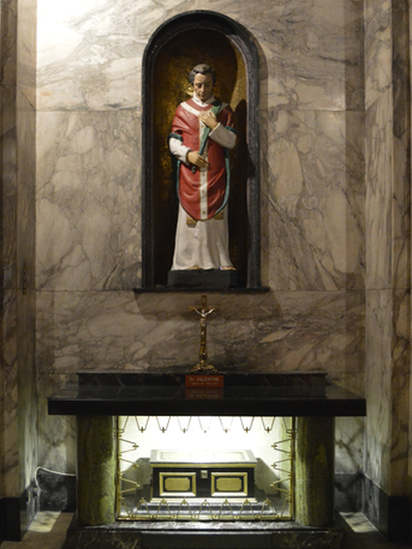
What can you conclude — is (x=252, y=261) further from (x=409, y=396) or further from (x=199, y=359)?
(x=409, y=396)

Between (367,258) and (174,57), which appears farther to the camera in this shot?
(174,57)

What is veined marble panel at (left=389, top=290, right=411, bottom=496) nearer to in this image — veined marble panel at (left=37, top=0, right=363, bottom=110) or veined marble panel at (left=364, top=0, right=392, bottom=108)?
veined marble panel at (left=364, top=0, right=392, bottom=108)

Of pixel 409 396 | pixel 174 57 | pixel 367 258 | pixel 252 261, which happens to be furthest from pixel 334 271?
pixel 174 57

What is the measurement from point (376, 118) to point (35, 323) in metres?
3.07

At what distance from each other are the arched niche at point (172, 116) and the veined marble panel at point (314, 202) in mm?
159

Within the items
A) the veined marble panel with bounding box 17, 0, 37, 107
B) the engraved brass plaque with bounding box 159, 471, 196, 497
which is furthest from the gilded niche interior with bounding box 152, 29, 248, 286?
the engraved brass plaque with bounding box 159, 471, 196, 497

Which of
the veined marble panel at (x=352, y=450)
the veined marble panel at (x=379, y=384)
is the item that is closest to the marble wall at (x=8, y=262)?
the veined marble panel at (x=352, y=450)

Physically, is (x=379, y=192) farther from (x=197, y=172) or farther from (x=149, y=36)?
(x=149, y=36)

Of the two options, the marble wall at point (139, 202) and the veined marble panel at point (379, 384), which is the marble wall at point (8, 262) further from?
the veined marble panel at point (379, 384)

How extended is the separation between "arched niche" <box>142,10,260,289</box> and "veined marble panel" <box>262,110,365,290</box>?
0.16 metres

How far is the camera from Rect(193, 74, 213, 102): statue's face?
4289 millimetres

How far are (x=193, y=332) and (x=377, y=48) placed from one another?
2.57 m

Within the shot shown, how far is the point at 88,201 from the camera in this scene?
4324 millimetres

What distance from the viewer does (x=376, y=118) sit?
407cm
